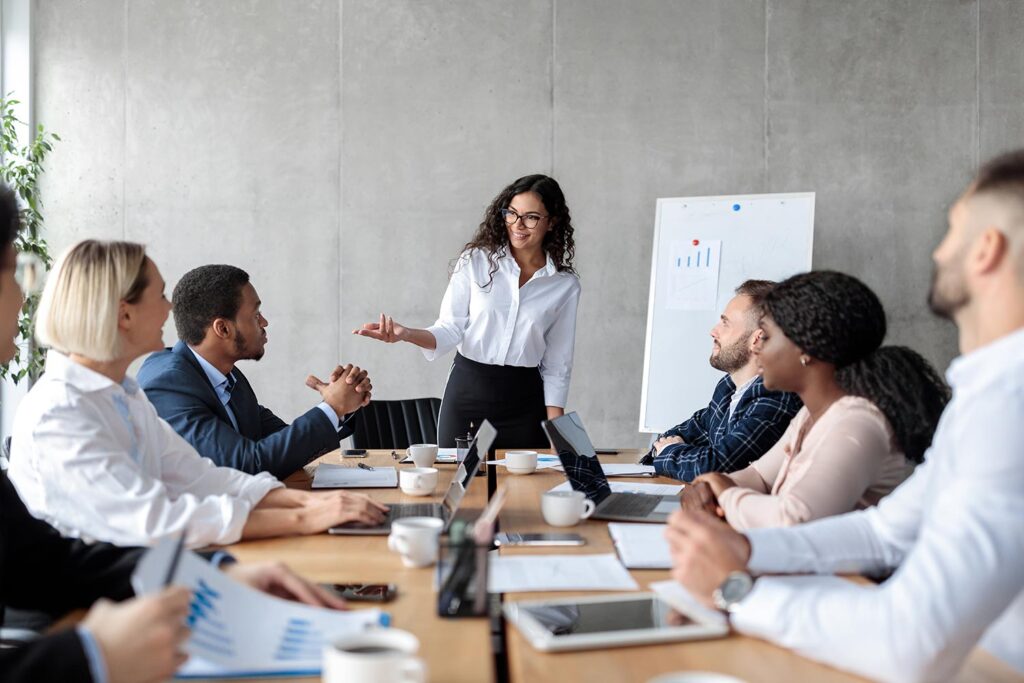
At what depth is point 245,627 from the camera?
124cm

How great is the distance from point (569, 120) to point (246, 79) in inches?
76.3

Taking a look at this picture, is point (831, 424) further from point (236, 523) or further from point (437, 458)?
point (437, 458)

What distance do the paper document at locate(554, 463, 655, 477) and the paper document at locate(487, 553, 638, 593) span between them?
1119mm

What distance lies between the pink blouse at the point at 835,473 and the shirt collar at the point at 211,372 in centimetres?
159

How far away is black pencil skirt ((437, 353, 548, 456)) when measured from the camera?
4.02 meters

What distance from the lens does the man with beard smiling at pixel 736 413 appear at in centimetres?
289

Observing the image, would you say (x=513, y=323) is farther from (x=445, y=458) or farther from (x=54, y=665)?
(x=54, y=665)

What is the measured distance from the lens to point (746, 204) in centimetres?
505

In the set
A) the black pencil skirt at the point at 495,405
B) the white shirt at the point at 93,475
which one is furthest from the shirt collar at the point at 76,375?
the black pencil skirt at the point at 495,405

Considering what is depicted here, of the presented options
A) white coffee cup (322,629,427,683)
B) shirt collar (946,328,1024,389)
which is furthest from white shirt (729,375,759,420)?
white coffee cup (322,629,427,683)

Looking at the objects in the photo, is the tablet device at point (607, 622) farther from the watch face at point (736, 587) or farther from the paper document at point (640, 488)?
the paper document at point (640, 488)

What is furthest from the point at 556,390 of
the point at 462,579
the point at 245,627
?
the point at 245,627

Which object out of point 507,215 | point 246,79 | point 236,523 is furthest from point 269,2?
point 236,523

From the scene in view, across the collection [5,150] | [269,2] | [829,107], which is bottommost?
[5,150]
